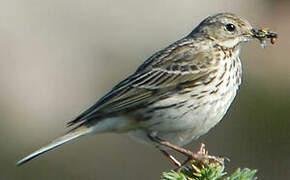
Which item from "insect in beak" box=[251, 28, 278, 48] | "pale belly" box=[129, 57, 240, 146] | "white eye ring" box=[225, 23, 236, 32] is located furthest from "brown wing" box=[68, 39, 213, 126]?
"insect in beak" box=[251, 28, 278, 48]

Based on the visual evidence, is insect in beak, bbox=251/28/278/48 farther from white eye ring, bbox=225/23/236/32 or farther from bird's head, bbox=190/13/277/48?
white eye ring, bbox=225/23/236/32

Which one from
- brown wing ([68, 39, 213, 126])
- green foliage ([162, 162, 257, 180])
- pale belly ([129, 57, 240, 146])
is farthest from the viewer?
brown wing ([68, 39, 213, 126])

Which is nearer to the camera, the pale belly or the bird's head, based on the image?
the pale belly

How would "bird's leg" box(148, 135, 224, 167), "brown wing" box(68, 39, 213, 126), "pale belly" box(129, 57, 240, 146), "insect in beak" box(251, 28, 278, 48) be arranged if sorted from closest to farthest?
"bird's leg" box(148, 135, 224, 167), "pale belly" box(129, 57, 240, 146), "brown wing" box(68, 39, 213, 126), "insect in beak" box(251, 28, 278, 48)

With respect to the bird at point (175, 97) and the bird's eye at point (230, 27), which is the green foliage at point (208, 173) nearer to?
the bird at point (175, 97)

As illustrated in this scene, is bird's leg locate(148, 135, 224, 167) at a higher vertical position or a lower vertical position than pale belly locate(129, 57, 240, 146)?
lower

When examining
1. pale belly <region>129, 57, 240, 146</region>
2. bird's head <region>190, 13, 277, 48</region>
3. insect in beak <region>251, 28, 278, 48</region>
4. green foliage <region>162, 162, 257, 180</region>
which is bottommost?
green foliage <region>162, 162, 257, 180</region>
